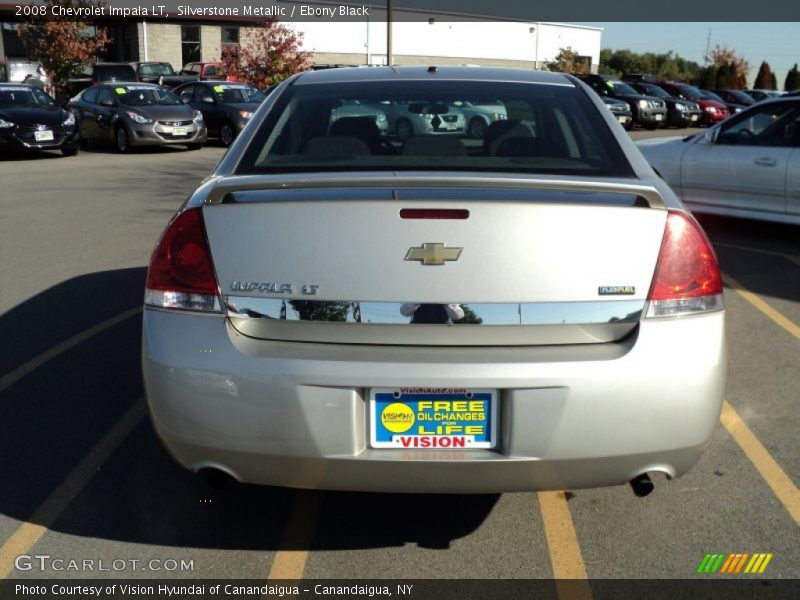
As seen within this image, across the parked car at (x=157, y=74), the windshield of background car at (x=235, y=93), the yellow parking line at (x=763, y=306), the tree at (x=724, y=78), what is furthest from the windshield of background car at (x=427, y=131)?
the tree at (x=724, y=78)

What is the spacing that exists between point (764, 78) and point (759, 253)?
2192 inches

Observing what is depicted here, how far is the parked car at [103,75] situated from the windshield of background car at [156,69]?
9.81ft

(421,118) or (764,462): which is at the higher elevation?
(421,118)

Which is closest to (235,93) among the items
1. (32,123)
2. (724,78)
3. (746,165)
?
(32,123)

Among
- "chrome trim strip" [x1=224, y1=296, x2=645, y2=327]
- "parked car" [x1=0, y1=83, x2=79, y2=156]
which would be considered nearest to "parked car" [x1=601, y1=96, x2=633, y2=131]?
"parked car" [x1=0, y1=83, x2=79, y2=156]

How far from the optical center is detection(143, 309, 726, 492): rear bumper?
2.81 meters

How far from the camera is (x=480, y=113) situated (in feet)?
14.3

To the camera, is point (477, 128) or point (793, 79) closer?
point (477, 128)

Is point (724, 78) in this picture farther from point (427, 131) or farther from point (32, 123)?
point (427, 131)

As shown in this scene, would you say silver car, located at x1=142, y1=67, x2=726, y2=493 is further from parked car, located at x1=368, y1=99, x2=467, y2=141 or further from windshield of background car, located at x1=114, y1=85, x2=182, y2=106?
windshield of background car, located at x1=114, y1=85, x2=182, y2=106

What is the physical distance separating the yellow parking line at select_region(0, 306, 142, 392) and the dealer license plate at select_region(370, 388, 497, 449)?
2850 mm

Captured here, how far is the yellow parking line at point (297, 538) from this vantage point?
3.18m
